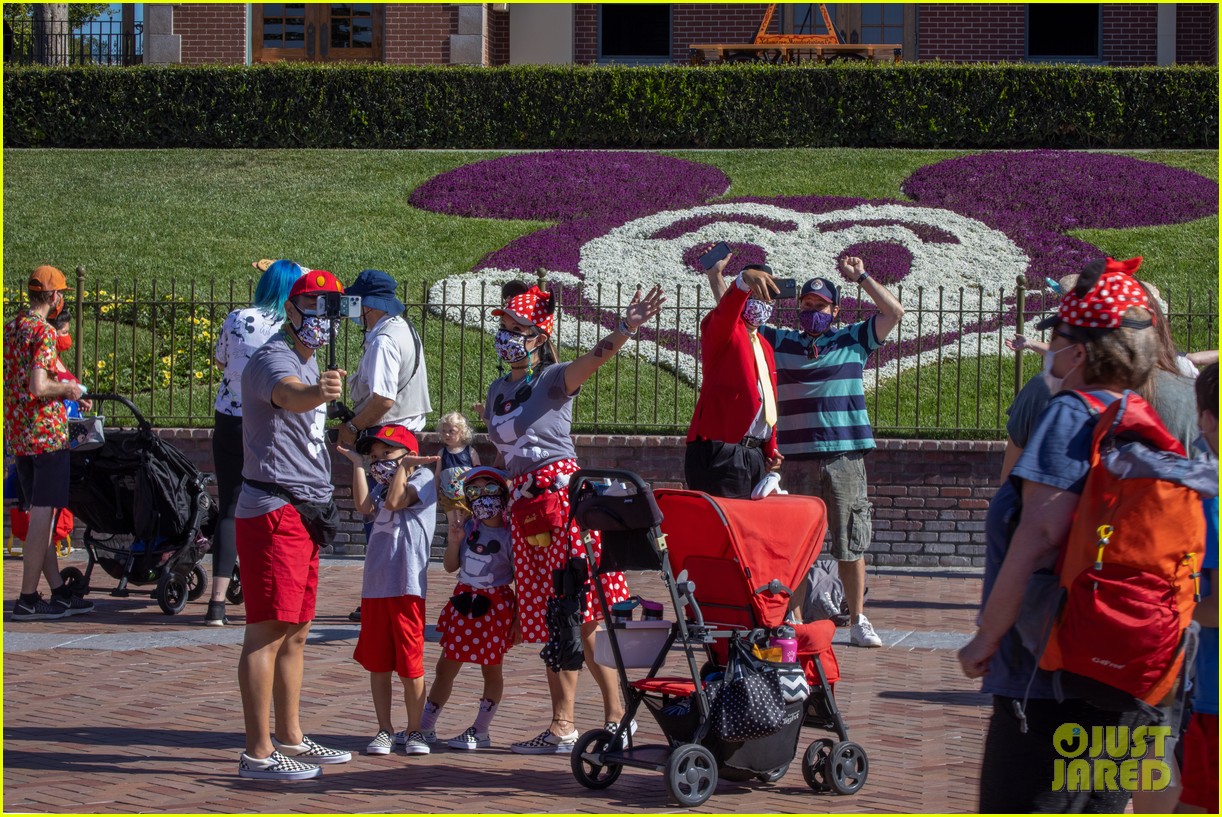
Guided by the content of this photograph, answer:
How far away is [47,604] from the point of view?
29.4 feet

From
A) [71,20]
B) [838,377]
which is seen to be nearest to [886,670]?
[838,377]

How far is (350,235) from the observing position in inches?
687

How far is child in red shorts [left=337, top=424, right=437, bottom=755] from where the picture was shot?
5996 millimetres

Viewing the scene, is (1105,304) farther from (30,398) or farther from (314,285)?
(30,398)

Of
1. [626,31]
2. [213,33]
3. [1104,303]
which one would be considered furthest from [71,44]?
[1104,303]

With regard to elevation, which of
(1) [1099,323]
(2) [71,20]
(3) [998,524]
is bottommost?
(3) [998,524]

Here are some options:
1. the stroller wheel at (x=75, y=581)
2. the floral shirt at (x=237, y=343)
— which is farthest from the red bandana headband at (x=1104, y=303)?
the stroller wheel at (x=75, y=581)

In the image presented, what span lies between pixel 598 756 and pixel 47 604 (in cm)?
480

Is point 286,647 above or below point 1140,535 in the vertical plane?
below

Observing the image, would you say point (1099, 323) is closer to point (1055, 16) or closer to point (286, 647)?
point (286, 647)

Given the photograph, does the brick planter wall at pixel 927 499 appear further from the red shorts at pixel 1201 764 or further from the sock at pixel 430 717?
the red shorts at pixel 1201 764

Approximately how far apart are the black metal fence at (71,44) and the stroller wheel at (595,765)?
2165cm

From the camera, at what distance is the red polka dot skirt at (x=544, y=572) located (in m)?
5.89

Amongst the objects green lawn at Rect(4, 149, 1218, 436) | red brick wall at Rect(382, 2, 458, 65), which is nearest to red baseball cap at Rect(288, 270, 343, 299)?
green lawn at Rect(4, 149, 1218, 436)
